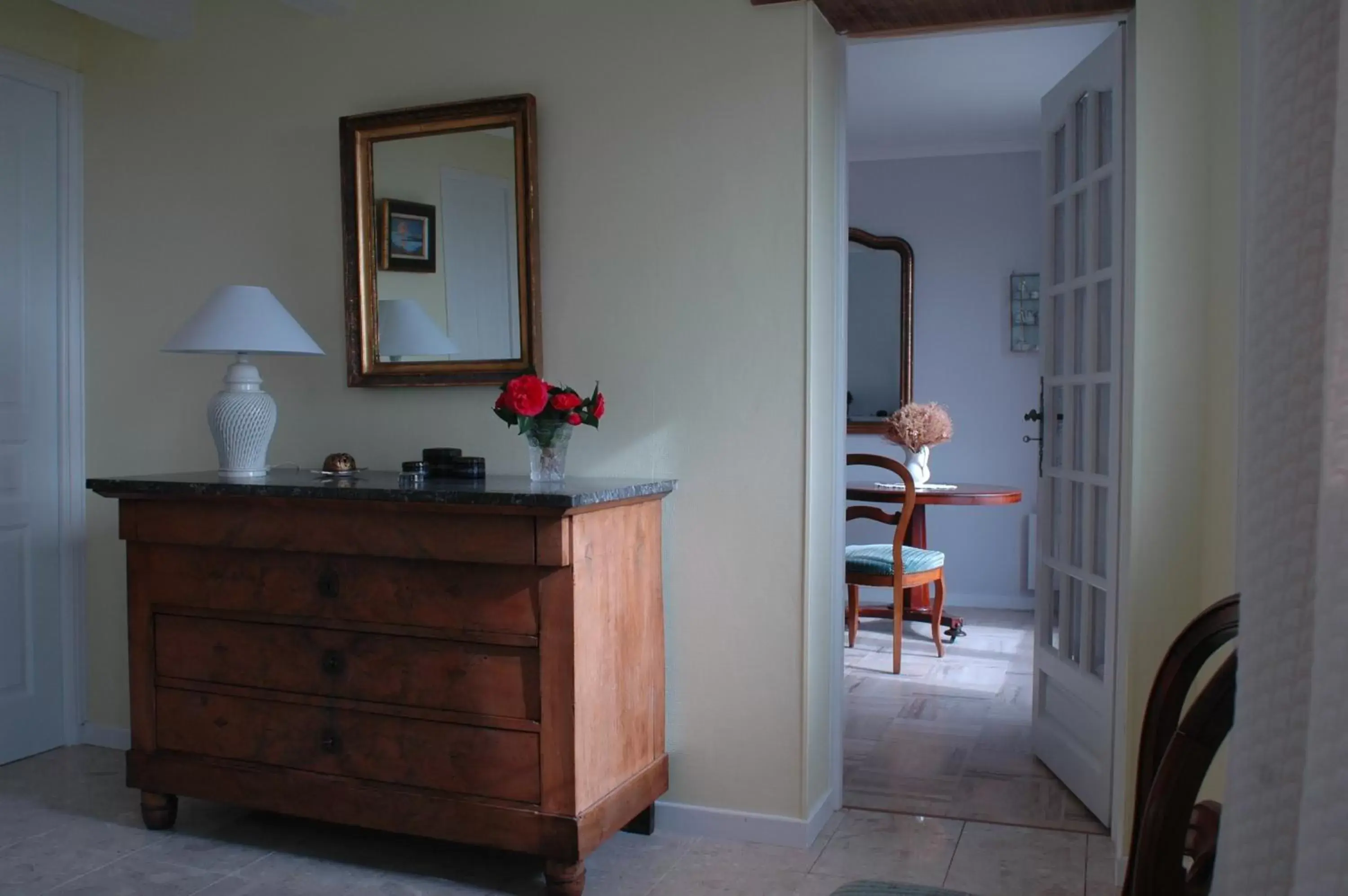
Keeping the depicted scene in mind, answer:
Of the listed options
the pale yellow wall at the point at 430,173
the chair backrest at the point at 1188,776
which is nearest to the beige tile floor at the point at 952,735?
the pale yellow wall at the point at 430,173

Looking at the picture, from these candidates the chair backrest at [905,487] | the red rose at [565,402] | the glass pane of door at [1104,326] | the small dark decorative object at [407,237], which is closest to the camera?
the red rose at [565,402]

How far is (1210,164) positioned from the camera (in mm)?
2432

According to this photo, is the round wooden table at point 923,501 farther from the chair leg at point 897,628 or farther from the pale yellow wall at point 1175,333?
the pale yellow wall at point 1175,333

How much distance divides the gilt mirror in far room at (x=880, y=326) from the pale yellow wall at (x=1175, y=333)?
370cm

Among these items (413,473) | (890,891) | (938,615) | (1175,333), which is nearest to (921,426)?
(938,615)

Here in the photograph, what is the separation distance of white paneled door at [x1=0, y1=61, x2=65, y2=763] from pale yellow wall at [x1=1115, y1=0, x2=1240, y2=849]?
127 inches

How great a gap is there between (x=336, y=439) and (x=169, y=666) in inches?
31.7

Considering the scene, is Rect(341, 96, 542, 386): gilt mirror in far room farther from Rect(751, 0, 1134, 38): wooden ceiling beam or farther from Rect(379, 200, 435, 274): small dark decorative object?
Rect(751, 0, 1134, 38): wooden ceiling beam

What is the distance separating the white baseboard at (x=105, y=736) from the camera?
365cm

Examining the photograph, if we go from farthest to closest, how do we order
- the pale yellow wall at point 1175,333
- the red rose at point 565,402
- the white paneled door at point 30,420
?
the white paneled door at point 30,420
the red rose at point 565,402
the pale yellow wall at point 1175,333

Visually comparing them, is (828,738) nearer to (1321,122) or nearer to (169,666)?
(169,666)

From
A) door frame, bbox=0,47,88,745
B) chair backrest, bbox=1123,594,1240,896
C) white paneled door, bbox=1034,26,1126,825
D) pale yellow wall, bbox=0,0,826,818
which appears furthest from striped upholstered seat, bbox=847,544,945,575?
chair backrest, bbox=1123,594,1240,896

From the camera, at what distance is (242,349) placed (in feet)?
9.53

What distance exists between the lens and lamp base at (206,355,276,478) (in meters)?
2.98
